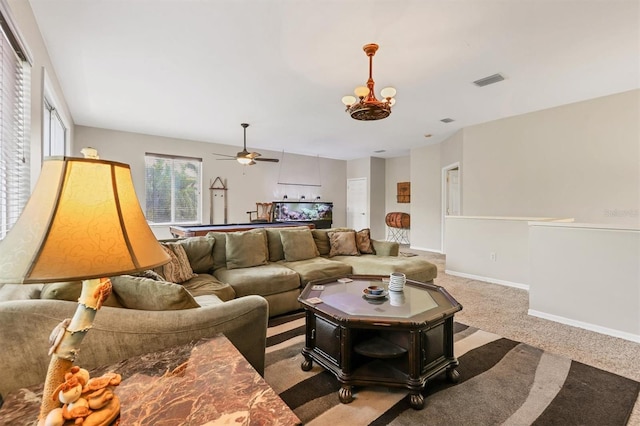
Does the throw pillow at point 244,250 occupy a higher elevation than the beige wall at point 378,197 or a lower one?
lower

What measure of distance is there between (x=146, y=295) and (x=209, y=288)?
1210mm

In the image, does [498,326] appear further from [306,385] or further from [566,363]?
[306,385]

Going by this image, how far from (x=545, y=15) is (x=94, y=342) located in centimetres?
364

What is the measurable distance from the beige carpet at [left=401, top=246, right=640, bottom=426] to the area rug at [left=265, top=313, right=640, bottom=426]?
16 centimetres

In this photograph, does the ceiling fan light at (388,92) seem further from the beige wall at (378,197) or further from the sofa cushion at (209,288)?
the beige wall at (378,197)

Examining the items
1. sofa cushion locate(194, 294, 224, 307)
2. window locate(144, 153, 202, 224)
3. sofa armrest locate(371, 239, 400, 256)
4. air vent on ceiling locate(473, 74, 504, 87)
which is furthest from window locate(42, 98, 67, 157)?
air vent on ceiling locate(473, 74, 504, 87)

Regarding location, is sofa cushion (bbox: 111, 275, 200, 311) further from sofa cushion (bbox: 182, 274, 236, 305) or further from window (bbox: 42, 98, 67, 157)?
window (bbox: 42, 98, 67, 157)

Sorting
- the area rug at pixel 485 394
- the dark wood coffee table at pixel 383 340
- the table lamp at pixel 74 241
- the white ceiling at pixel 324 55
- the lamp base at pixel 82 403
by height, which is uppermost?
the white ceiling at pixel 324 55

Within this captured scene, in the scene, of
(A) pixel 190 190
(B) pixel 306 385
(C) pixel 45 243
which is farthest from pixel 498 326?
(A) pixel 190 190

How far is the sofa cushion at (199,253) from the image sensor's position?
124 inches

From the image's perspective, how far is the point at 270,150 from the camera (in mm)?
7777

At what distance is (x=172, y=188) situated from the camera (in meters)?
6.41

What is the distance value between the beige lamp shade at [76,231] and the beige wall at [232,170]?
19.9ft

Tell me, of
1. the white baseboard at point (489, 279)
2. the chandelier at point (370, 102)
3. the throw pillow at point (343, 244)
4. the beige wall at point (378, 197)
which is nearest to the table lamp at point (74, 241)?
the chandelier at point (370, 102)
